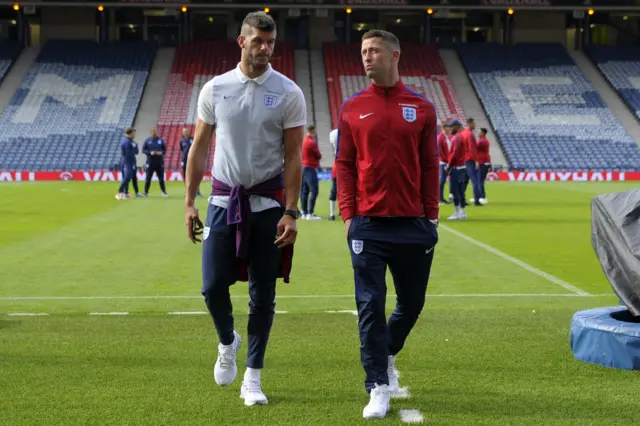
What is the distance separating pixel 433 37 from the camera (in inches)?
2427

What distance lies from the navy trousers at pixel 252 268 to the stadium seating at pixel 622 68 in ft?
163

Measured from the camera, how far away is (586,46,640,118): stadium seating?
5447cm

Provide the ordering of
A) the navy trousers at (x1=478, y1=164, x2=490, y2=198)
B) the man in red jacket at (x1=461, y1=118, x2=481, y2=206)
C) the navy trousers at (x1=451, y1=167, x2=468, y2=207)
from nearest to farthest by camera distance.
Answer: the navy trousers at (x1=451, y1=167, x2=468, y2=207)
the man in red jacket at (x1=461, y1=118, x2=481, y2=206)
the navy trousers at (x1=478, y1=164, x2=490, y2=198)

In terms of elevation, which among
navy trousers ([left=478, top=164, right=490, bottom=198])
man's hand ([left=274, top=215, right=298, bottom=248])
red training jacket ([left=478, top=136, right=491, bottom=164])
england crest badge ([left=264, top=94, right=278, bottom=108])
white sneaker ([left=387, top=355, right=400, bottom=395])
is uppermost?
england crest badge ([left=264, top=94, right=278, bottom=108])

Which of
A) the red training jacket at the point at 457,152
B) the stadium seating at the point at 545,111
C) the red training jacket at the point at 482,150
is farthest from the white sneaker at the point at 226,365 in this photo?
the stadium seating at the point at 545,111

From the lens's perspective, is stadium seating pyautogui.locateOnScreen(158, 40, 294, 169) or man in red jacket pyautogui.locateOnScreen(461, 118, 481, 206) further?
stadium seating pyautogui.locateOnScreen(158, 40, 294, 169)

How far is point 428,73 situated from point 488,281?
45187 mm

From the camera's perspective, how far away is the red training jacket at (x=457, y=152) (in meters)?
21.7

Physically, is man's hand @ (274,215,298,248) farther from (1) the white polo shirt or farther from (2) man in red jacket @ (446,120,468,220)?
(2) man in red jacket @ (446,120,468,220)

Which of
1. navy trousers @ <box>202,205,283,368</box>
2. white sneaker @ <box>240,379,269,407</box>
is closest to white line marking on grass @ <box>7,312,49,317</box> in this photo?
navy trousers @ <box>202,205,283,368</box>

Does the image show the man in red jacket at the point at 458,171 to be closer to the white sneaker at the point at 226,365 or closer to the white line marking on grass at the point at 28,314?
the white line marking on grass at the point at 28,314

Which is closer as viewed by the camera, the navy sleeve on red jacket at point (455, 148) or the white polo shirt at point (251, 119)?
the white polo shirt at point (251, 119)

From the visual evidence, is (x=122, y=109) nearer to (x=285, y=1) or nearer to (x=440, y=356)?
(x=285, y=1)

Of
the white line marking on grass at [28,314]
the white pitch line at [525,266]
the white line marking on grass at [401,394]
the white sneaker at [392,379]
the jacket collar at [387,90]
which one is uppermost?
the jacket collar at [387,90]
